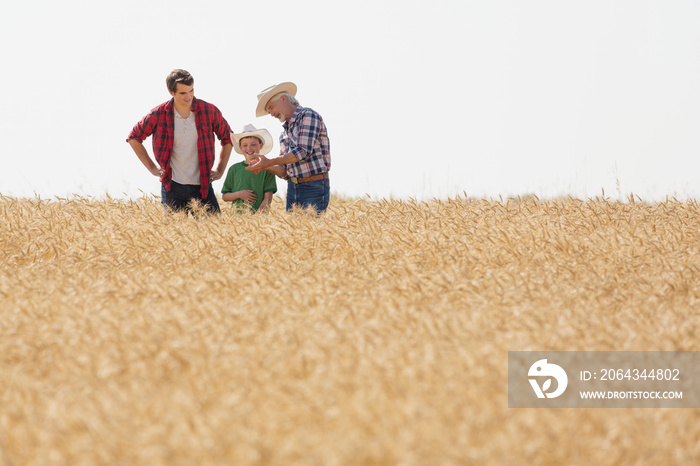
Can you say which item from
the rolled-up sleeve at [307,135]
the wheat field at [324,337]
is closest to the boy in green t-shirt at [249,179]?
the rolled-up sleeve at [307,135]

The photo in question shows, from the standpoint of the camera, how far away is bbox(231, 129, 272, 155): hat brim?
293 inches

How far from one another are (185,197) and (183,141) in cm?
55

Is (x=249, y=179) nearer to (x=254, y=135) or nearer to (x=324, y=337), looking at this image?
(x=254, y=135)

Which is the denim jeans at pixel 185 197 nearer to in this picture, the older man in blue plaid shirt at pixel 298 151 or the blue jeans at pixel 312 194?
the older man in blue plaid shirt at pixel 298 151

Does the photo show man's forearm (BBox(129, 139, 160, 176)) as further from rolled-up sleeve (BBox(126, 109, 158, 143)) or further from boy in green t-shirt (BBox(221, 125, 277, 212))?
boy in green t-shirt (BBox(221, 125, 277, 212))

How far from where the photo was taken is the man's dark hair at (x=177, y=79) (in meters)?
6.78

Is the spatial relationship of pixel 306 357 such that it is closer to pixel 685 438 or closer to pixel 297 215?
pixel 685 438

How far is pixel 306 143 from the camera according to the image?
693 centimetres

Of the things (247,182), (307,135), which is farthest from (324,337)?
Result: (247,182)

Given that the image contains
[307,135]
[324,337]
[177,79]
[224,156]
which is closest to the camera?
[324,337]

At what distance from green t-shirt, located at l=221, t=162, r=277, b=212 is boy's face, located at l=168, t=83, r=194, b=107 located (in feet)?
3.25

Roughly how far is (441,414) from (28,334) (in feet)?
6.78

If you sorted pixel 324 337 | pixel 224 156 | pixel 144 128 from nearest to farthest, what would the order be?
pixel 324 337 → pixel 144 128 → pixel 224 156

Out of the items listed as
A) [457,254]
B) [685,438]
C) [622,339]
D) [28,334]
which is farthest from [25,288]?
[685,438]
